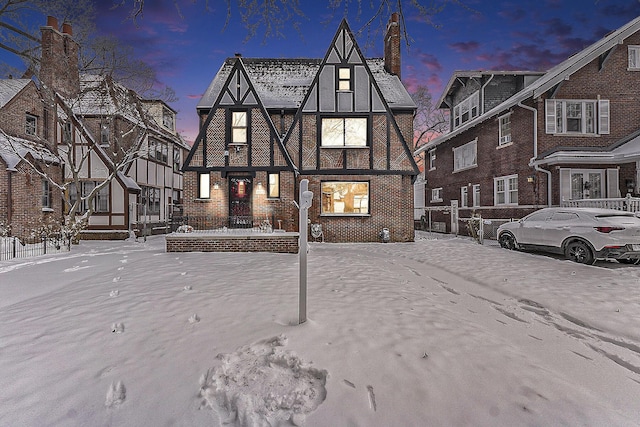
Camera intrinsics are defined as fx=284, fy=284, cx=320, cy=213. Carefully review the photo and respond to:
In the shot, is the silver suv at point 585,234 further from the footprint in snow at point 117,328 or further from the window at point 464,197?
the footprint in snow at point 117,328

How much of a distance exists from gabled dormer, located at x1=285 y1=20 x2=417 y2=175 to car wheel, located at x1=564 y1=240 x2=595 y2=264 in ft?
24.3

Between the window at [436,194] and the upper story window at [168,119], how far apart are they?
23.4m

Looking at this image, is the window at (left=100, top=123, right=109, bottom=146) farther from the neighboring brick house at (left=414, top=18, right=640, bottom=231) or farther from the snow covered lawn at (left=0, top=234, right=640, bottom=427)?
the neighboring brick house at (left=414, top=18, right=640, bottom=231)

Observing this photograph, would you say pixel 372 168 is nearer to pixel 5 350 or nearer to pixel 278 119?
pixel 278 119

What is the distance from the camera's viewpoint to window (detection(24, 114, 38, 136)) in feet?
53.2

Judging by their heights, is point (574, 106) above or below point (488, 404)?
above

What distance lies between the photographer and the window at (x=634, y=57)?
14266 mm

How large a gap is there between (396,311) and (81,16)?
20.2m

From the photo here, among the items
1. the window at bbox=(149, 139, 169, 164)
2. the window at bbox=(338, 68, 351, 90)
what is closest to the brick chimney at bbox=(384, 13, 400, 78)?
the window at bbox=(338, 68, 351, 90)

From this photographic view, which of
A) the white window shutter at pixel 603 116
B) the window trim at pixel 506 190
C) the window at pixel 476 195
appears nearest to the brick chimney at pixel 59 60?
the window trim at pixel 506 190

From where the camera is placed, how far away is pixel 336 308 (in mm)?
4730

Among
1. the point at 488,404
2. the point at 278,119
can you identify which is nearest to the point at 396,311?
the point at 488,404

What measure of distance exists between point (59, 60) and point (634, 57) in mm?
30186

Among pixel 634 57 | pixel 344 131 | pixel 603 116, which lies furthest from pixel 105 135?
pixel 634 57
